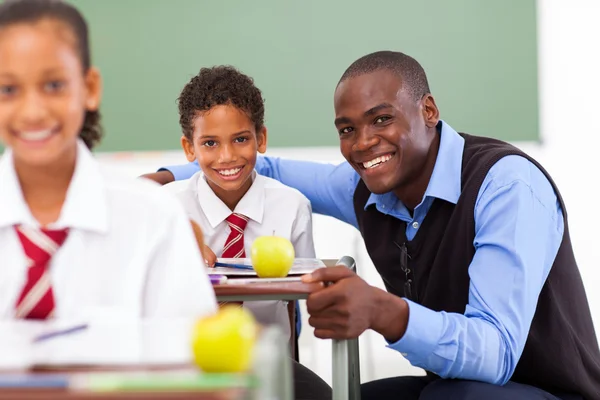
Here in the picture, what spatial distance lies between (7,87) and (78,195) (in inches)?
6.8

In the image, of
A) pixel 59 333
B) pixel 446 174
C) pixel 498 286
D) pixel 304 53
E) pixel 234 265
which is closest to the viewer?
pixel 59 333

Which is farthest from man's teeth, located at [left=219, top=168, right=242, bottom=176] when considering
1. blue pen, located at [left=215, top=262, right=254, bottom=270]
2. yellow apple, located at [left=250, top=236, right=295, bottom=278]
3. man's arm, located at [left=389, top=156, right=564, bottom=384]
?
man's arm, located at [left=389, top=156, right=564, bottom=384]

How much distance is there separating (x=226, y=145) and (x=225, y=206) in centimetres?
19

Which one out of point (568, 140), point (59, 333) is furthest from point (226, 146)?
point (568, 140)

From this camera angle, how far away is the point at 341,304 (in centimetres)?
147

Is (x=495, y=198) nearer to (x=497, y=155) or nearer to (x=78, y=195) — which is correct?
(x=497, y=155)

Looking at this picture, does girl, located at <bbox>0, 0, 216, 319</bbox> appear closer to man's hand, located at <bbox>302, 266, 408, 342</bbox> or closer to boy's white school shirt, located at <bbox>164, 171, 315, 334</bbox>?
man's hand, located at <bbox>302, 266, 408, 342</bbox>

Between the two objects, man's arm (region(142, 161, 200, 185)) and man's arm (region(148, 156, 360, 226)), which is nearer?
man's arm (region(148, 156, 360, 226))

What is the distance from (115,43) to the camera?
3.81m

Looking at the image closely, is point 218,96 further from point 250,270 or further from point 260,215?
point 250,270

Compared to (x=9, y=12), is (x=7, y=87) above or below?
below

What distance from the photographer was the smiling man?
63.3 inches

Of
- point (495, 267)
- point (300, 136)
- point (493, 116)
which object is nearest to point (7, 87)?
point (495, 267)

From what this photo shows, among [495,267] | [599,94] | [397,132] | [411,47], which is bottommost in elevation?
[495,267]
